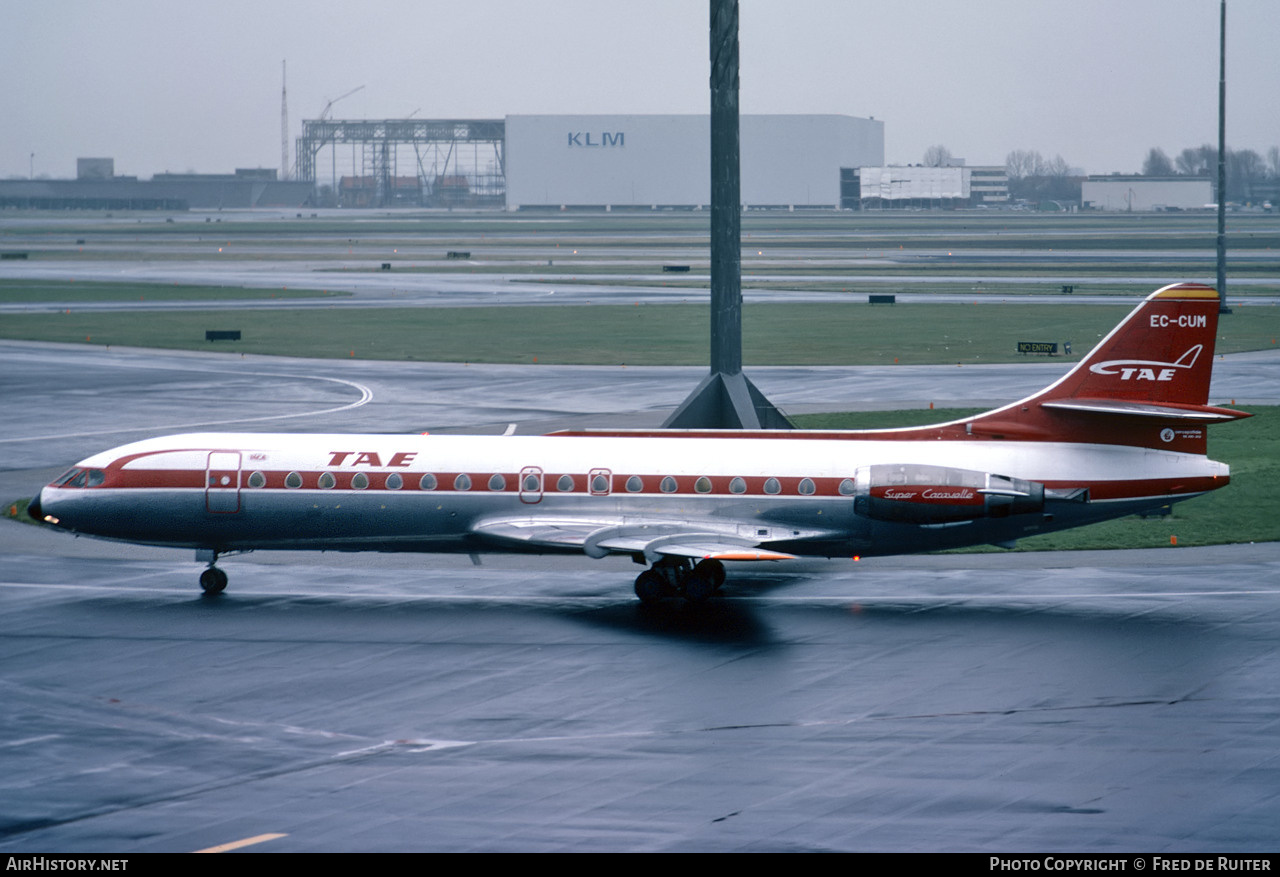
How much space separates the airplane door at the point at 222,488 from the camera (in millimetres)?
30891

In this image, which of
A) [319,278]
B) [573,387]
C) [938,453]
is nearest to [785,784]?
[938,453]

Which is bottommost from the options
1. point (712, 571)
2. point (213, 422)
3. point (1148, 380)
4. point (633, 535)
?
point (712, 571)

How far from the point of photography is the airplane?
29.3m

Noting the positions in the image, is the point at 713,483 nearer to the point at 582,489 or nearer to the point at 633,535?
the point at 633,535

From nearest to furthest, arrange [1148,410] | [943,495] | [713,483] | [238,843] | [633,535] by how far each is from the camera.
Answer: [238,843] < [943,495] < [1148,410] < [633,535] < [713,483]

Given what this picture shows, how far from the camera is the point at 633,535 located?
29.3m

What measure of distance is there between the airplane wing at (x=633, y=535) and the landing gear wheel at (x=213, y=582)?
5.48m

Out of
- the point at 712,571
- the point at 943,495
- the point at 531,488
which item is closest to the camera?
the point at 943,495

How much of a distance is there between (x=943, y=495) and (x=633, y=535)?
5821 millimetres

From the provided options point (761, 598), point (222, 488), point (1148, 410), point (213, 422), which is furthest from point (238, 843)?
point (213, 422)

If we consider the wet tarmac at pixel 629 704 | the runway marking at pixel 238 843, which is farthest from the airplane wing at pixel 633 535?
the runway marking at pixel 238 843

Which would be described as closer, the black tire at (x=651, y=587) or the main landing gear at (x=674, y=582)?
the main landing gear at (x=674, y=582)

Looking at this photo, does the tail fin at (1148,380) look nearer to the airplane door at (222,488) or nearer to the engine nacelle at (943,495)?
the engine nacelle at (943,495)

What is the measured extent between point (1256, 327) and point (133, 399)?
56.9 m
